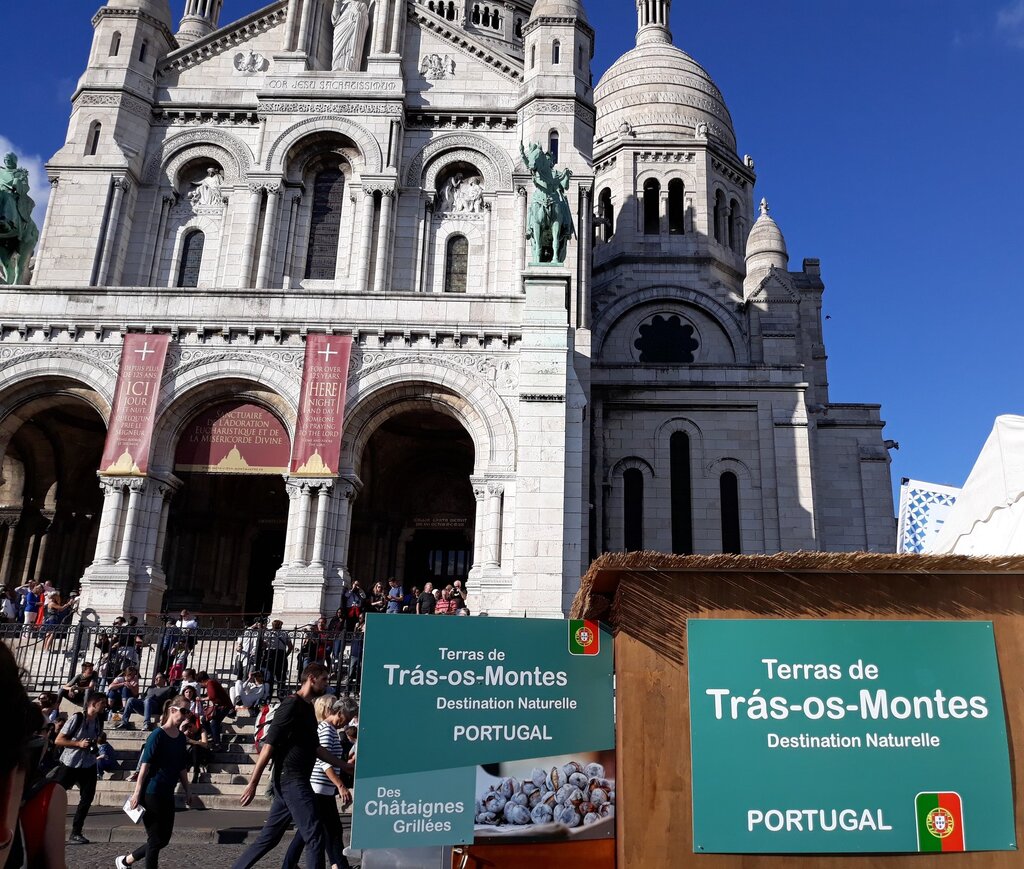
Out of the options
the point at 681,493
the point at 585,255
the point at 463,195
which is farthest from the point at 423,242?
the point at 681,493

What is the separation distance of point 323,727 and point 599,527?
64.0 feet

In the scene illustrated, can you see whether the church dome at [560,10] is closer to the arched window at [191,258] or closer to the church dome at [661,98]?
the church dome at [661,98]

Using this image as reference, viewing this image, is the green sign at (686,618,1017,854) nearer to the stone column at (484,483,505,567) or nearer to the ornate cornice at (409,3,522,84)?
the stone column at (484,483,505,567)

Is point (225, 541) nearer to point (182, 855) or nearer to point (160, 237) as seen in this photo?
point (160, 237)

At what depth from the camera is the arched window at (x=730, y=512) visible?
90.5ft

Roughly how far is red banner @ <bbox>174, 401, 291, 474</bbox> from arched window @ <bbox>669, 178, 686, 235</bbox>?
2006 centimetres

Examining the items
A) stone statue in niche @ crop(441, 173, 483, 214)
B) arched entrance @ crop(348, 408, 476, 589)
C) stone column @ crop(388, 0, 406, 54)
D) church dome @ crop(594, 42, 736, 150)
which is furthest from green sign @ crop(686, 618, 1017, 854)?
church dome @ crop(594, 42, 736, 150)

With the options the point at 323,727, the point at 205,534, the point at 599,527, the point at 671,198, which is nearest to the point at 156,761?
the point at 323,727

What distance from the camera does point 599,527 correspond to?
89.4 feet

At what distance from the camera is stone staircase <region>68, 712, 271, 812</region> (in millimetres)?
12742

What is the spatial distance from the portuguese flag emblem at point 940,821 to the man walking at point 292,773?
4274 mm

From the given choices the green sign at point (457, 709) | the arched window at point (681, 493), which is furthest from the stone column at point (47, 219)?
the green sign at point (457, 709)

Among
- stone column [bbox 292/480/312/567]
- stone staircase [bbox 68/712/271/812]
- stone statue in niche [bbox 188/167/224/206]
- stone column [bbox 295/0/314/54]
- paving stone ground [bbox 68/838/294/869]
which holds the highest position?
stone column [bbox 295/0/314/54]

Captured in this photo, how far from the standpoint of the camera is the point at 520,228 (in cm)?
2664
